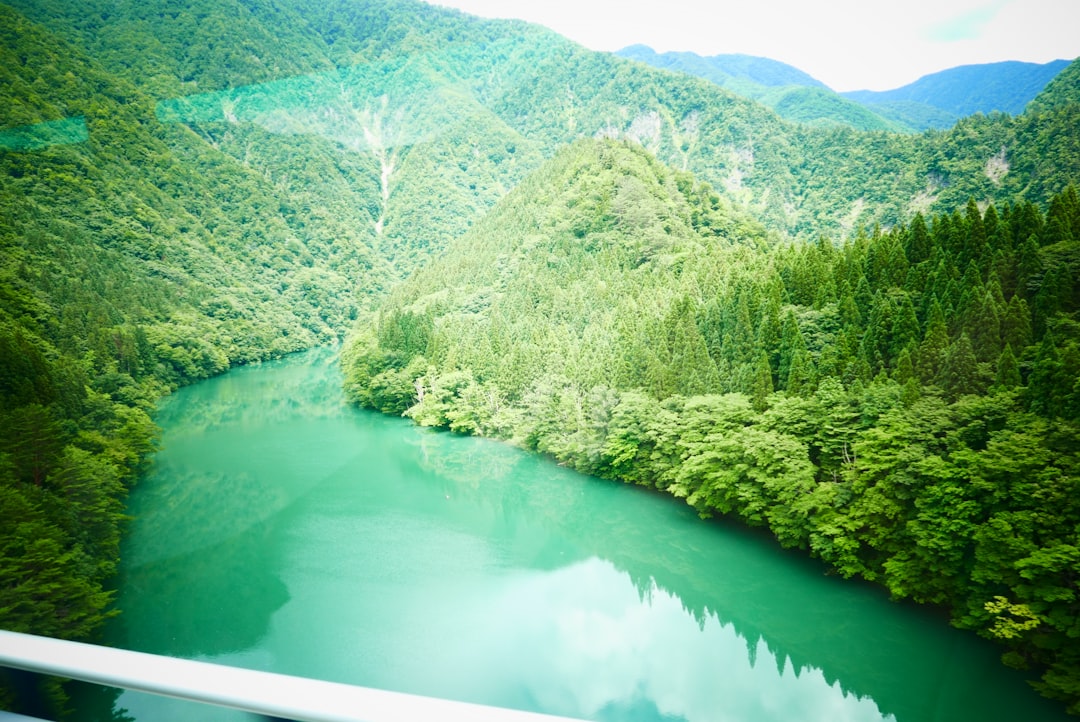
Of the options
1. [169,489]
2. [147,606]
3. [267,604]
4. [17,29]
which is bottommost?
[169,489]

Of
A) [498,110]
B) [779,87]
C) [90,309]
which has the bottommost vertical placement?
[90,309]

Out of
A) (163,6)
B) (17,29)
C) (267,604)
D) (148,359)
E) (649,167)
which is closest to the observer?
(267,604)

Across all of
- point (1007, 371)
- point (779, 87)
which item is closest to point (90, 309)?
point (1007, 371)

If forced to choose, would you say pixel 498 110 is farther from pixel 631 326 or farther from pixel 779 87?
pixel 631 326

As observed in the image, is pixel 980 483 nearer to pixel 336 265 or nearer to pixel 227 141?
pixel 227 141

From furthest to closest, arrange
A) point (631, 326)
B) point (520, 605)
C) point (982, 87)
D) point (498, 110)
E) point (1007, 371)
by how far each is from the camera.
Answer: point (498, 110)
point (631, 326)
point (520, 605)
point (1007, 371)
point (982, 87)

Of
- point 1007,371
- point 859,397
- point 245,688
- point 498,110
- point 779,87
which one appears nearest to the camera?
point 245,688

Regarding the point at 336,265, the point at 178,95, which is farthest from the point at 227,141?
the point at 178,95
